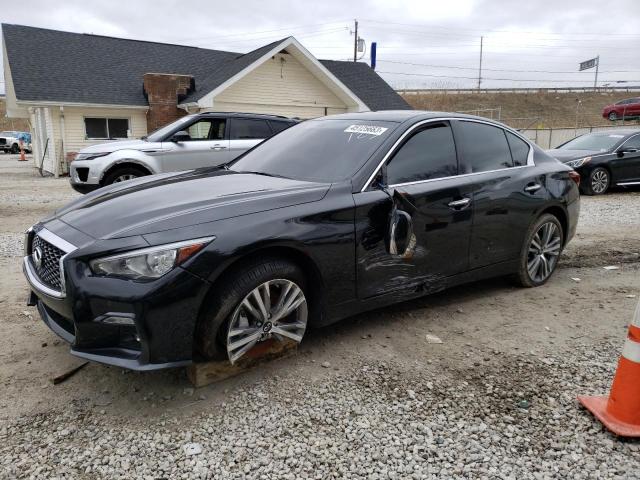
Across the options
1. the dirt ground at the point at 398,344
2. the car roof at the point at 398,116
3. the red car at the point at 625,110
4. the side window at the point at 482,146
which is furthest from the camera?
the red car at the point at 625,110

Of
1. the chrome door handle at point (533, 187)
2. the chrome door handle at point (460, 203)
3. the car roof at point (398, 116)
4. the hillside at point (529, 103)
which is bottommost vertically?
the chrome door handle at point (460, 203)

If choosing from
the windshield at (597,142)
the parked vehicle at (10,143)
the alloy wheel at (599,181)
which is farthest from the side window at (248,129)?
the parked vehicle at (10,143)

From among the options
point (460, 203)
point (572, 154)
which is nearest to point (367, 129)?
point (460, 203)

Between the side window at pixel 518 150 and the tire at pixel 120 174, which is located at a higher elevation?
the side window at pixel 518 150

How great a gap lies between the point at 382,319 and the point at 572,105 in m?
68.0

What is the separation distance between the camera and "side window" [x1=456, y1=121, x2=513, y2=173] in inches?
165

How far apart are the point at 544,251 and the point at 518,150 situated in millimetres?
1007

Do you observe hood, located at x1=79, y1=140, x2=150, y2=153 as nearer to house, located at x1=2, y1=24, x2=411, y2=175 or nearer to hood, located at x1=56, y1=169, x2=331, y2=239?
hood, located at x1=56, y1=169, x2=331, y2=239

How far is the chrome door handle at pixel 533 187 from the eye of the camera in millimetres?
4520

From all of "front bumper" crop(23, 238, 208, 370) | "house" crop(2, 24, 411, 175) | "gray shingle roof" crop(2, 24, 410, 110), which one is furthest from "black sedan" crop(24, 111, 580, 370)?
"gray shingle roof" crop(2, 24, 410, 110)

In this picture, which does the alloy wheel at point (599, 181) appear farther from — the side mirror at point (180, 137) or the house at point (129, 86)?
the house at point (129, 86)

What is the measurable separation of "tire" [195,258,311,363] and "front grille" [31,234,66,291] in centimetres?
84

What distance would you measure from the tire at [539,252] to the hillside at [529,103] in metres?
53.2

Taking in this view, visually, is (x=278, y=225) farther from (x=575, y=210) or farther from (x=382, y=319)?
(x=575, y=210)
